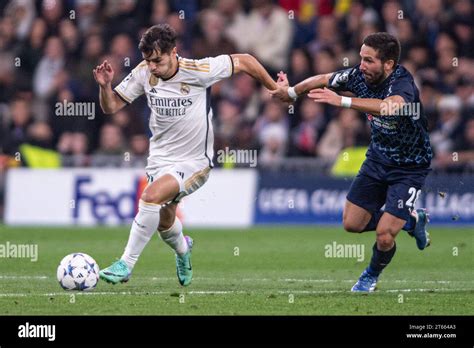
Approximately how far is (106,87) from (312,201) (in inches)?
343

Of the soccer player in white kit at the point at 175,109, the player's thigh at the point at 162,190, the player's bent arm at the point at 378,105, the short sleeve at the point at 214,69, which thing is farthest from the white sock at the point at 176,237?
the player's bent arm at the point at 378,105

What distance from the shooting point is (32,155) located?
19.9 meters

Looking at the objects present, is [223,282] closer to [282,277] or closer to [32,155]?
[282,277]

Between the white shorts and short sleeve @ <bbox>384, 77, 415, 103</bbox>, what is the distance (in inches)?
73.3

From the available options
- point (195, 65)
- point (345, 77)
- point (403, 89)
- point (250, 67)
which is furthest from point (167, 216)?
point (403, 89)

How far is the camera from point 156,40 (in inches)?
417

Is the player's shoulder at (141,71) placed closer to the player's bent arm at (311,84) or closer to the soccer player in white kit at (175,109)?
the soccer player in white kit at (175,109)

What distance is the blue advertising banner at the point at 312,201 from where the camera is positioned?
18812mm

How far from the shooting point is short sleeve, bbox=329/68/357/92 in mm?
11258

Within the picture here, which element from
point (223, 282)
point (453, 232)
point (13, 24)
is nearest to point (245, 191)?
point (453, 232)

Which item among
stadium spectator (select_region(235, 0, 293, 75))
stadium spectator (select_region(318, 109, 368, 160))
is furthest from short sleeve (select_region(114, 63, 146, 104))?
stadium spectator (select_region(235, 0, 293, 75))

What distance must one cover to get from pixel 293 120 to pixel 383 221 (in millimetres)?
9534

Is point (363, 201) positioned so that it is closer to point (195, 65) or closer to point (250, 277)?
point (250, 277)

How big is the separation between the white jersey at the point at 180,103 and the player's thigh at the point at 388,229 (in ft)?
5.92
